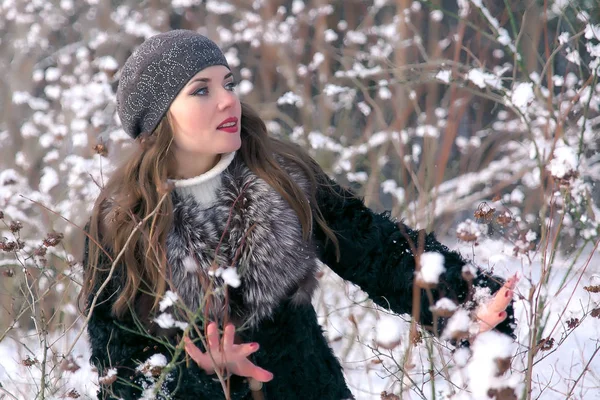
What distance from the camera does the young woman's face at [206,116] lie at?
6.50 feet

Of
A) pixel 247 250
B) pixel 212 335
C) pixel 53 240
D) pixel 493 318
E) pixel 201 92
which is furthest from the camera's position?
pixel 201 92

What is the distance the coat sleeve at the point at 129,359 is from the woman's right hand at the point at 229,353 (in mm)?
Answer: 202

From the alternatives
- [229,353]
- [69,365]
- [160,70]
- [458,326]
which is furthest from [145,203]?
[458,326]

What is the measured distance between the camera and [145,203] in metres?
2.09

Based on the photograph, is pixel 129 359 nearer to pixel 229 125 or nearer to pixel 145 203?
pixel 145 203

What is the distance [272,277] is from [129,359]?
50cm

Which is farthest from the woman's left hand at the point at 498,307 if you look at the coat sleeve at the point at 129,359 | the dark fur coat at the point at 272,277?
the coat sleeve at the point at 129,359

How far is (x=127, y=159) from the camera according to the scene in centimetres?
220

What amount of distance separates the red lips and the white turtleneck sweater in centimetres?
13

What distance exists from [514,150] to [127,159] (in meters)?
5.83

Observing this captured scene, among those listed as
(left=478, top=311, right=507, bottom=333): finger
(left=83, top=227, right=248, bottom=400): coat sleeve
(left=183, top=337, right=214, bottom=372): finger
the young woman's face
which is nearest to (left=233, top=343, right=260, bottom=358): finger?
(left=183, top=337, right=214, bottom=372): finger

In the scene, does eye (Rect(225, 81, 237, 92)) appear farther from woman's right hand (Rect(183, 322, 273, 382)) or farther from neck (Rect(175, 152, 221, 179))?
woman's right hand (Rect(183, 322, 273, 382))

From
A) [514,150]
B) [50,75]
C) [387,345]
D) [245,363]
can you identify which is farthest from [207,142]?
[514,150]

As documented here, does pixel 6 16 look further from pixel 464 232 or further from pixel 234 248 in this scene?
pixel 464 232
